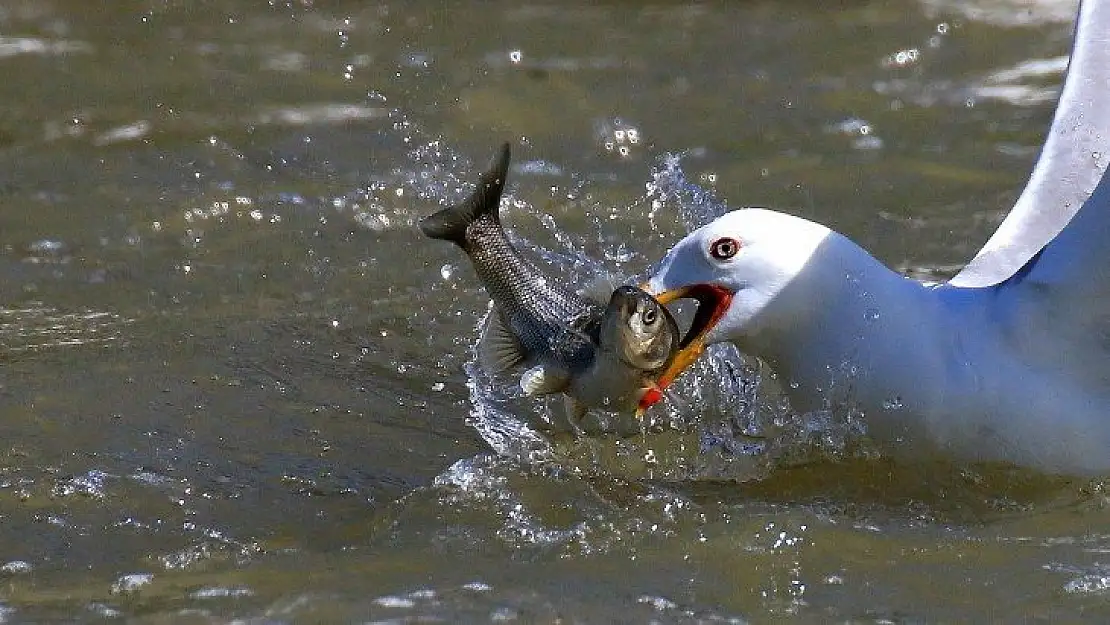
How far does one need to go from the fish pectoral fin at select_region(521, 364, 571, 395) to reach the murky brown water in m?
0.31

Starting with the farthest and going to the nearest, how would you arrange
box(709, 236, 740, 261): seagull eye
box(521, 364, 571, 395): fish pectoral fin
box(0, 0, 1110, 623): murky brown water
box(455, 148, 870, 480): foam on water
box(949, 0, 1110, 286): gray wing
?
box(949, 0, 1110, 286): gray wing < box(455, 148, 870, 480): foam on water < box(709, 236, 740, 261): seagull eye < box(521, 364, 571, 395): fish pectoral fin < box(0, 0, 1110, 623): murky brown water

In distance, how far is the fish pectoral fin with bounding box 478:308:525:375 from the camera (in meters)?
4.87

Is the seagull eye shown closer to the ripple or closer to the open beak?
the open beak

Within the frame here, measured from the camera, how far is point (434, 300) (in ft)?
22.3

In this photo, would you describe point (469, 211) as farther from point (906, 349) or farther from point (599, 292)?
point (906, 349)

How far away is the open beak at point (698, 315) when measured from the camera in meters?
4.84

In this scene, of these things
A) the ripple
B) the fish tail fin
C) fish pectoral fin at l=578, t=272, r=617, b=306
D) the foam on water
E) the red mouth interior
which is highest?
the ripple

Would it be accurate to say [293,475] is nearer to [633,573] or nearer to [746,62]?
[633,573]

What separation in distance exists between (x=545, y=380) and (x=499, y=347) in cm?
31

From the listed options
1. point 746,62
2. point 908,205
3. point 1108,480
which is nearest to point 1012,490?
point 1108,480

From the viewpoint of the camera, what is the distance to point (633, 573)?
430 cm

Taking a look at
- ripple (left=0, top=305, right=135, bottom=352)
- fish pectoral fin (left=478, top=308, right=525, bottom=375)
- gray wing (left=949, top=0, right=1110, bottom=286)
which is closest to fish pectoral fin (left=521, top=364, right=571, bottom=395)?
fish pectoral fin (left=478, top=308, right=525, bottom=375)

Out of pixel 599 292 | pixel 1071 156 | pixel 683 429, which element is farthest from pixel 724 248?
pixel 1071 156

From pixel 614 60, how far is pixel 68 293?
379cm
